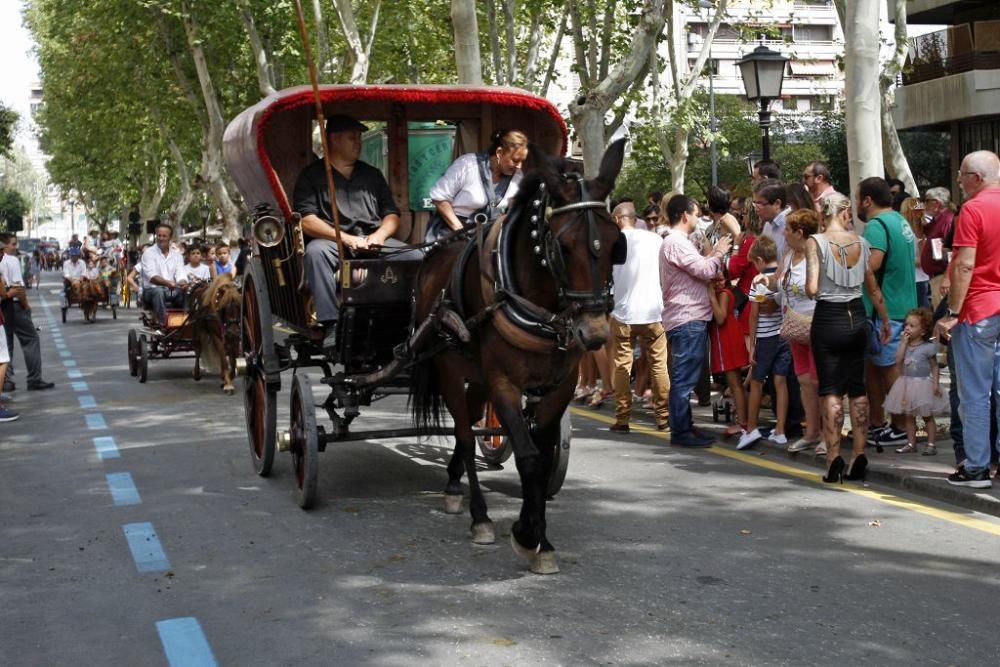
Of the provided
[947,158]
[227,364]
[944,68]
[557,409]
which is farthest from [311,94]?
[947,158]

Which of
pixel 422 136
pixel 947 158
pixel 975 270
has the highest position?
pixel 947 158

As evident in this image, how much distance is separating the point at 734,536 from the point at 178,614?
3055mm

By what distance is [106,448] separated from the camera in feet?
37.8

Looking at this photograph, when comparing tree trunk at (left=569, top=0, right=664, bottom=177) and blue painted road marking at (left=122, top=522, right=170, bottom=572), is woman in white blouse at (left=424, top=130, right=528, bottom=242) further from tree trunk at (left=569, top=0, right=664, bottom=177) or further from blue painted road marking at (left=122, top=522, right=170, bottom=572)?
tree trunk at (left=569, top=0, right=664, bottom=177)

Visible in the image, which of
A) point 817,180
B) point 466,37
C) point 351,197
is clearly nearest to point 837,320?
point 817,180

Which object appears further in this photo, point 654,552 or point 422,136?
point 422,136

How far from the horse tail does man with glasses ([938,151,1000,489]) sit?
318 centimetres

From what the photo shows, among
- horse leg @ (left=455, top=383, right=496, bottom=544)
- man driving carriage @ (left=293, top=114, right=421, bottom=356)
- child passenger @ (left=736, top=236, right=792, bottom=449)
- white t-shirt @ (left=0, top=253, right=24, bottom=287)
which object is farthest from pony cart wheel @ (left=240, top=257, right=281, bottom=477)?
white t-shirt @ (left=0, top=253, right=24, bottom=287)

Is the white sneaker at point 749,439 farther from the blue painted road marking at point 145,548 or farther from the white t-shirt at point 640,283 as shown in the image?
the blue painted road marking at point 145,548

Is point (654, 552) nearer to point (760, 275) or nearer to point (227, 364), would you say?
point (760, 275)

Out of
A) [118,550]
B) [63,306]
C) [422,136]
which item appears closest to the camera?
[118,550]

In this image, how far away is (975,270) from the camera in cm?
838

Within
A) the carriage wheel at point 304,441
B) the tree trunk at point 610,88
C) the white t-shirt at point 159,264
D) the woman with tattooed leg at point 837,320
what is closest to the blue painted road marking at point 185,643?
the carriage wheel at point 304,441

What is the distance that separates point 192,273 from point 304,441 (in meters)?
10.3
